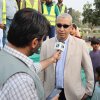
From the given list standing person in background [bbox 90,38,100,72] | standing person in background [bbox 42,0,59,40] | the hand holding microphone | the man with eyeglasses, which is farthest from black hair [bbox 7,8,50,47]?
standing person in background [bbox 42,0,59,40]

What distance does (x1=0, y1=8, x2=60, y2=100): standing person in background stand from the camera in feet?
6.23

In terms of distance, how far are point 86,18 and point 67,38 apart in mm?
53491

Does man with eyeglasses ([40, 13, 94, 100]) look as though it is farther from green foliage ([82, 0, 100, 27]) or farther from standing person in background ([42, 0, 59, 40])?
green foliage ([82, 0, 100, 27])

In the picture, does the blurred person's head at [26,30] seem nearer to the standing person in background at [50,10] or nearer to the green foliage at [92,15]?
the standing person in background at [50,10]

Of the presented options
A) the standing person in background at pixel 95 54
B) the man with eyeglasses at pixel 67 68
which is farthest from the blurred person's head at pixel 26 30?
the standing person in background at pixel 95 54

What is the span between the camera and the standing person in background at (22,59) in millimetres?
1899

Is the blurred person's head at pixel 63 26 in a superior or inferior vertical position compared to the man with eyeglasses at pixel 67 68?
superior

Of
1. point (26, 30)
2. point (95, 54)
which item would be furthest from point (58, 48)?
point (95, 54)

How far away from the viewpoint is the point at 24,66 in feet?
6.51

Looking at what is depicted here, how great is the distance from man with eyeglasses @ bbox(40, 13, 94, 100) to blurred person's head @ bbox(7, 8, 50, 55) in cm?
183

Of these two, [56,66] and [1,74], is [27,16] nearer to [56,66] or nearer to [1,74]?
[1,74]

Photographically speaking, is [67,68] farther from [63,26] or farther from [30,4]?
[30,4]

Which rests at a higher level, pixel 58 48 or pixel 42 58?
pixel 58 48

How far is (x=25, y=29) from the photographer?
208 cm
